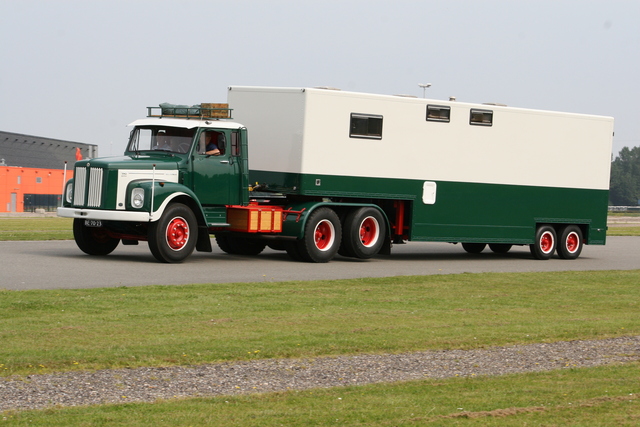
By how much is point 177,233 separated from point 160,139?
2154mm

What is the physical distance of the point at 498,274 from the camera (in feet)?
60.9

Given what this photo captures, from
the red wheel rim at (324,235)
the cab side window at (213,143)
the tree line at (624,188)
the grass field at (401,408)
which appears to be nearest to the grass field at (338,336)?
the grass field at (401,408)

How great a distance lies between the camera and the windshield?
19.5 meters

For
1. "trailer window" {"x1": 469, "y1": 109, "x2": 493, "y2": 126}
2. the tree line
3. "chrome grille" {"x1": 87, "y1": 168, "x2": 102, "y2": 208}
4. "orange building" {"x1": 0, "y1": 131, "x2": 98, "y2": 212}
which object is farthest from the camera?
the tree line

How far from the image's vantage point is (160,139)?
19.6 m

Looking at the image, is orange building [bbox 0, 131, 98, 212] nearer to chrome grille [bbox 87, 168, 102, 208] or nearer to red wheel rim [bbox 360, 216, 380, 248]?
red wheel rim [bbox 360, 216, 380, 248]

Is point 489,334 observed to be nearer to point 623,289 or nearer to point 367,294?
point 367,294

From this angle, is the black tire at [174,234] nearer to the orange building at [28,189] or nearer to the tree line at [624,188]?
the orange building at [28,189]

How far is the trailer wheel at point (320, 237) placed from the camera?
20016 mm

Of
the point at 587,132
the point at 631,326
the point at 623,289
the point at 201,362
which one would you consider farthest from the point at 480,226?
the point at 201,362

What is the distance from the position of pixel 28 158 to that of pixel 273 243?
247 ft

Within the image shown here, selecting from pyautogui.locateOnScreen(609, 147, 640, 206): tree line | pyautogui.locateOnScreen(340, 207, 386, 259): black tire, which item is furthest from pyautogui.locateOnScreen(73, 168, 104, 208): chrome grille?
pyautogui.locateOnScreen(609, 147, 640, 206): tree line

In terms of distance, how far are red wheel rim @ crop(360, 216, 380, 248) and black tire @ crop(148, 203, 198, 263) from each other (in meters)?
3.97

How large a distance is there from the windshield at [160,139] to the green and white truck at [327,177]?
24 millimetres
